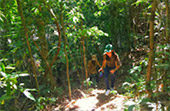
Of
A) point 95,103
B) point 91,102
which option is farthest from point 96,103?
point 91,102

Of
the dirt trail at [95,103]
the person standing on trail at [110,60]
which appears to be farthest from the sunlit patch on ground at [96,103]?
the person standing on trail at [110,60]

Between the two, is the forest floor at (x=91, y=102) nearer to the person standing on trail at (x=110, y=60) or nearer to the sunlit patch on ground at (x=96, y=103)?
the sunlit patch on ground at (x=96, y=103)

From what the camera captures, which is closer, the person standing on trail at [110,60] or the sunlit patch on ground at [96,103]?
the sunlit patch on ground at [96,103]

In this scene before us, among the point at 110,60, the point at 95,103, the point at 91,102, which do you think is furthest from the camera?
the point at 110,60

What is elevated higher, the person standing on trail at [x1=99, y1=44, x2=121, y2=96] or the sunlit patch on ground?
the person standing on trail at [x1=99, y1=44, x2=121, y2=96]

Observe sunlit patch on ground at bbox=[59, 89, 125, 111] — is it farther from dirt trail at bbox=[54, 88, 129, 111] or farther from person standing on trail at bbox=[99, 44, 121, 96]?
person standing on trail at bbox=[99, 44, 121, 96]

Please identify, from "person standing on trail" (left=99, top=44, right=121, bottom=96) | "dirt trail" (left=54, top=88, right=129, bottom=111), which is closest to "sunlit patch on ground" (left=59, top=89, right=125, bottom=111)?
"dirt trail" (left=54, top=88, right=129, bottom=111)

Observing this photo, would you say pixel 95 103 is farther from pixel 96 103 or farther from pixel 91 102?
pixel 91 102

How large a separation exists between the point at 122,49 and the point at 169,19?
19.0ft

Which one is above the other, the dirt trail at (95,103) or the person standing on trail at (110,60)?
the person standing on trail at (110,60)

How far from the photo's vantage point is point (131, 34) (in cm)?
722

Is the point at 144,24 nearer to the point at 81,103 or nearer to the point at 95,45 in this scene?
the point at 95,45

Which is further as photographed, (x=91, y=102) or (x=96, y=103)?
(x=91, y=102)

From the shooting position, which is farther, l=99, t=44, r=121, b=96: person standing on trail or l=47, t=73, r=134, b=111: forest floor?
l=99, t=44, r=121, b=96: person standing on trail
